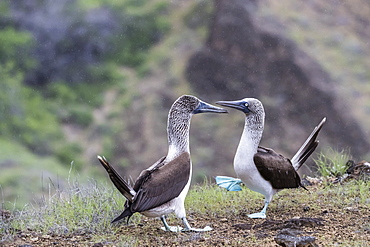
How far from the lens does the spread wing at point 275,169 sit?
577 cm

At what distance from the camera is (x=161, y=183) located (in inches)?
198

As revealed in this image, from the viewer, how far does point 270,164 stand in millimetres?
5801

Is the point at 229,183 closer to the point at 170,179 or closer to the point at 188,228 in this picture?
the point at 188,228

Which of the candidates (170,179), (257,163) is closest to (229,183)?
(257,163)

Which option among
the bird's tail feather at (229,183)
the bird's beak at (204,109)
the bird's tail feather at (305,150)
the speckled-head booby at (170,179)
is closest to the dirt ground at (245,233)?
the speckled-head booby at (170,179)

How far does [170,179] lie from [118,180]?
511 mm

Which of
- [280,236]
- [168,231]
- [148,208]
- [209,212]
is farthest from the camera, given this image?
[209,212]

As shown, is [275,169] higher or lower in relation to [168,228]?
higher

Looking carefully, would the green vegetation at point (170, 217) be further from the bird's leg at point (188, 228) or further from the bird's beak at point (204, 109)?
the bird's beak at point (204, 109)

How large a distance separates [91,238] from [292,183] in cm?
217

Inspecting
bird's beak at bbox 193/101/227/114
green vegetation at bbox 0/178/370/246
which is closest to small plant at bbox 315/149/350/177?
green vegetation at bbox 0/178/370/246

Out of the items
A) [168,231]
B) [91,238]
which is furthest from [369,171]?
[91,238]

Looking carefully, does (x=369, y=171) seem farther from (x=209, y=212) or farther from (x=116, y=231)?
(x=116, y=231)

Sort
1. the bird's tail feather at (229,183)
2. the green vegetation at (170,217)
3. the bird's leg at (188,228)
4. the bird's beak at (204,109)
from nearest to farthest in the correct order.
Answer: the green vegetation at (170,217) < the bird's leg at (188,228) < the bird's beak at (204,109) < the bird's tail feather at (229,183)
